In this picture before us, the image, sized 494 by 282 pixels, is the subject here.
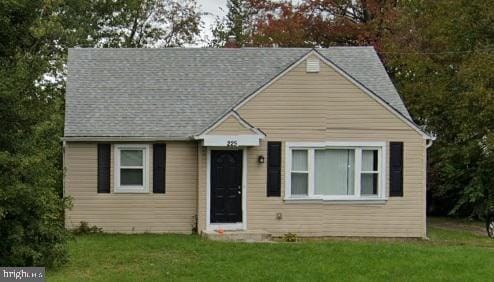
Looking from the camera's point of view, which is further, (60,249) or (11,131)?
(60,249)

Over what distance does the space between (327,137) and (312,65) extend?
6.48 feet

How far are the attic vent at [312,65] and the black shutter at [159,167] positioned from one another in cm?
443

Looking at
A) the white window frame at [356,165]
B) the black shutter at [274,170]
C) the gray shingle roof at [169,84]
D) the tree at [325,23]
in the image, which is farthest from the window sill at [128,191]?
the tree at [325,23]

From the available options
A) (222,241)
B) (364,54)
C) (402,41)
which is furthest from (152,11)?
(222,241)

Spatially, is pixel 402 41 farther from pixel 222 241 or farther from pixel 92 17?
pixel 92 17

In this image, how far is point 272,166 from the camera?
18.1 meters

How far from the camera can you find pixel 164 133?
59.7ft

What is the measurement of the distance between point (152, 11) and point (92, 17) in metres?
4.24

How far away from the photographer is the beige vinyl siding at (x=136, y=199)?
18031mm

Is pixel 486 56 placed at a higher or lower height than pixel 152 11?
lower

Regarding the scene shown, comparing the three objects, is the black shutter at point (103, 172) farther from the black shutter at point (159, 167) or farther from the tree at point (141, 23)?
the tree at point (141, 23)

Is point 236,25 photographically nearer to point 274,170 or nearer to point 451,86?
point 451,86

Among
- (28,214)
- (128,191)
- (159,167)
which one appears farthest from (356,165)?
(28,214)

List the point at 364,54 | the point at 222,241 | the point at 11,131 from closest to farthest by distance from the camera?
1. the point at 11,131
2. the point at 222,241
3. the point at 364,54
